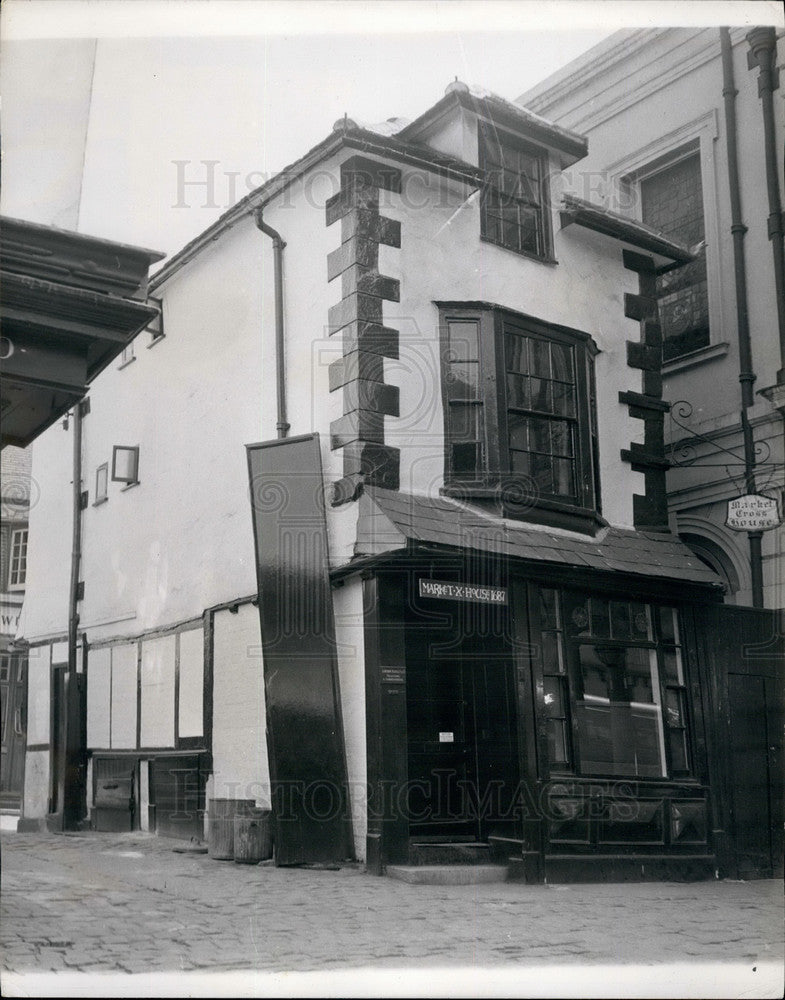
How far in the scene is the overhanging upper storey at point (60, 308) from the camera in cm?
618

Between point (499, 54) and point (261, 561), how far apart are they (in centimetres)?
498

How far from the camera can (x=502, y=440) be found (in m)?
11.4

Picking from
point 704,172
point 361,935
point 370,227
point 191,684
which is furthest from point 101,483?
point 704,172

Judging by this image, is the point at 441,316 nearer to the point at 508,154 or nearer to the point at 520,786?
the point at 508,154

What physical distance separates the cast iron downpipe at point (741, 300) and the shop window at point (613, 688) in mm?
1375

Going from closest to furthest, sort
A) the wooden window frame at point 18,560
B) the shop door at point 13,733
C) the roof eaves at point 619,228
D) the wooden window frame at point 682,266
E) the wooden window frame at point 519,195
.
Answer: the wooden window frame at point 519,195, the roof eaves at point 619,228, the wooden window frame at point 18,560, the wooden window frame at point 682,266, the shop door at point 13,733

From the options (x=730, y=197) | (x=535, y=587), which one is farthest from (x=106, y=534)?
(x=730, y=197)

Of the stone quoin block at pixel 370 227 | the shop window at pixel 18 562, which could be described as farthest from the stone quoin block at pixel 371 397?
the shop window at pixel 18 562

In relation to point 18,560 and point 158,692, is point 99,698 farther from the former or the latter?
point 18,560

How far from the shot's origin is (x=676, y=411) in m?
13.7

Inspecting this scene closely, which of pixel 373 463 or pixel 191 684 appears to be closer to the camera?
pixel 373 463

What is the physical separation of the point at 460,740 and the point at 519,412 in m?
3.31

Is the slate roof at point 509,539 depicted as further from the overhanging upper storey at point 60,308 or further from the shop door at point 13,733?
the shop door at point 13,733

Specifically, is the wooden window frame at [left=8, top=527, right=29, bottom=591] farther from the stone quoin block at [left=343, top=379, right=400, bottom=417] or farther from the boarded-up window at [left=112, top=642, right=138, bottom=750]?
the stone quoin block at [left=343, top=379, right=400, bottom=417]
